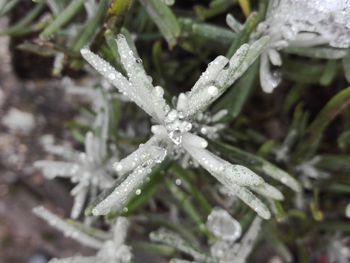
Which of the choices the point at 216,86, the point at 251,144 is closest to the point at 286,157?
the point at 251,144

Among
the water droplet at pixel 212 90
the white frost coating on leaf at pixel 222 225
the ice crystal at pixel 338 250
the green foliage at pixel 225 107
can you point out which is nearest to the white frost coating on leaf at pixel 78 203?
the green foliage at pixel 225 107

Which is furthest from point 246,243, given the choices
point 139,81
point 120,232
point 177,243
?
point 139,81

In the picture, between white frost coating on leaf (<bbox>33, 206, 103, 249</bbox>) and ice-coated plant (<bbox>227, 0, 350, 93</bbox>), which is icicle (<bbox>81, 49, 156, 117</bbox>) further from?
white frost coating on leaf (<bbox>33, 206, 103, 249</bbox>)

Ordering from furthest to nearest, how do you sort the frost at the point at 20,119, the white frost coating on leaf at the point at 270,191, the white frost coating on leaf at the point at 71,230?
1. the frost at the point at 20,119
2. the white frost coating on leaf at the point at 71,230
3. the white frost coating on leaf at the point at 270,191

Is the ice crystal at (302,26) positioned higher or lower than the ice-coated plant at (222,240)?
higher

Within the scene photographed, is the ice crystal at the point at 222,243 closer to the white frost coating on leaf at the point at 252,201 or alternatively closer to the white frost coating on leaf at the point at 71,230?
the white frost coating on leaf at the point at 71,230

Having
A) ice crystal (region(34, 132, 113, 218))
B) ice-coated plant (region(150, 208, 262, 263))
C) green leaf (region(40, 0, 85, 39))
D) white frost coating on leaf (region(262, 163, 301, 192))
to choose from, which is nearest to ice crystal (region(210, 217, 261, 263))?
ice-coated plant (region(150, 208, 262, 263))
